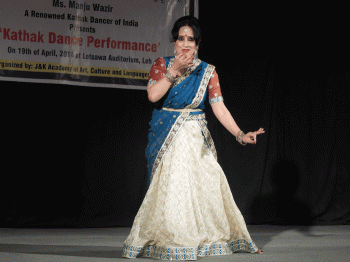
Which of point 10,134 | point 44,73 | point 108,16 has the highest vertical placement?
point 108,16

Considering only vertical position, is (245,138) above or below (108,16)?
below

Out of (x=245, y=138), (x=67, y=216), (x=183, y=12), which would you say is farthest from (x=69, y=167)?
(x=245, y=138)

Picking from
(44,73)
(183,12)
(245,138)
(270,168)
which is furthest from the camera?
(270,168)

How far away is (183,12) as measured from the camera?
167 inches

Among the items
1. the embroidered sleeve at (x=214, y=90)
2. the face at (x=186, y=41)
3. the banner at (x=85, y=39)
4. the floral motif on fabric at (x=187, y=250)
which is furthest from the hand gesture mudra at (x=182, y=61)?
the banner at (x=85, y=39)

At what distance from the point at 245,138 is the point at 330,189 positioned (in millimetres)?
2586

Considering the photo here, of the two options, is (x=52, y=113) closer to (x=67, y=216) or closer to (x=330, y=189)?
(x=67, y=216)

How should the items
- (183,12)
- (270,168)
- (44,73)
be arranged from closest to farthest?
(44,73), (183,12), (270,168)

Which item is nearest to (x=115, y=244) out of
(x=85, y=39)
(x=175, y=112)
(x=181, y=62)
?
(x=175, y=112)

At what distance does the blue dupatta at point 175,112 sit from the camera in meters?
2.55

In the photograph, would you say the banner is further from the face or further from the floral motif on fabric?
the floral motif on fabric

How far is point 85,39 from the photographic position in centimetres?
405

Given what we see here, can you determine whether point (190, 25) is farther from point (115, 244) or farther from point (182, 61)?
point (115, 244)

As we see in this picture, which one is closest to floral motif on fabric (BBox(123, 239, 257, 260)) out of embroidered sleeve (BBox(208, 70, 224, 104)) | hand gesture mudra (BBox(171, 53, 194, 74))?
embroidered sleeve (BBox(208, 70, 224, 104))
